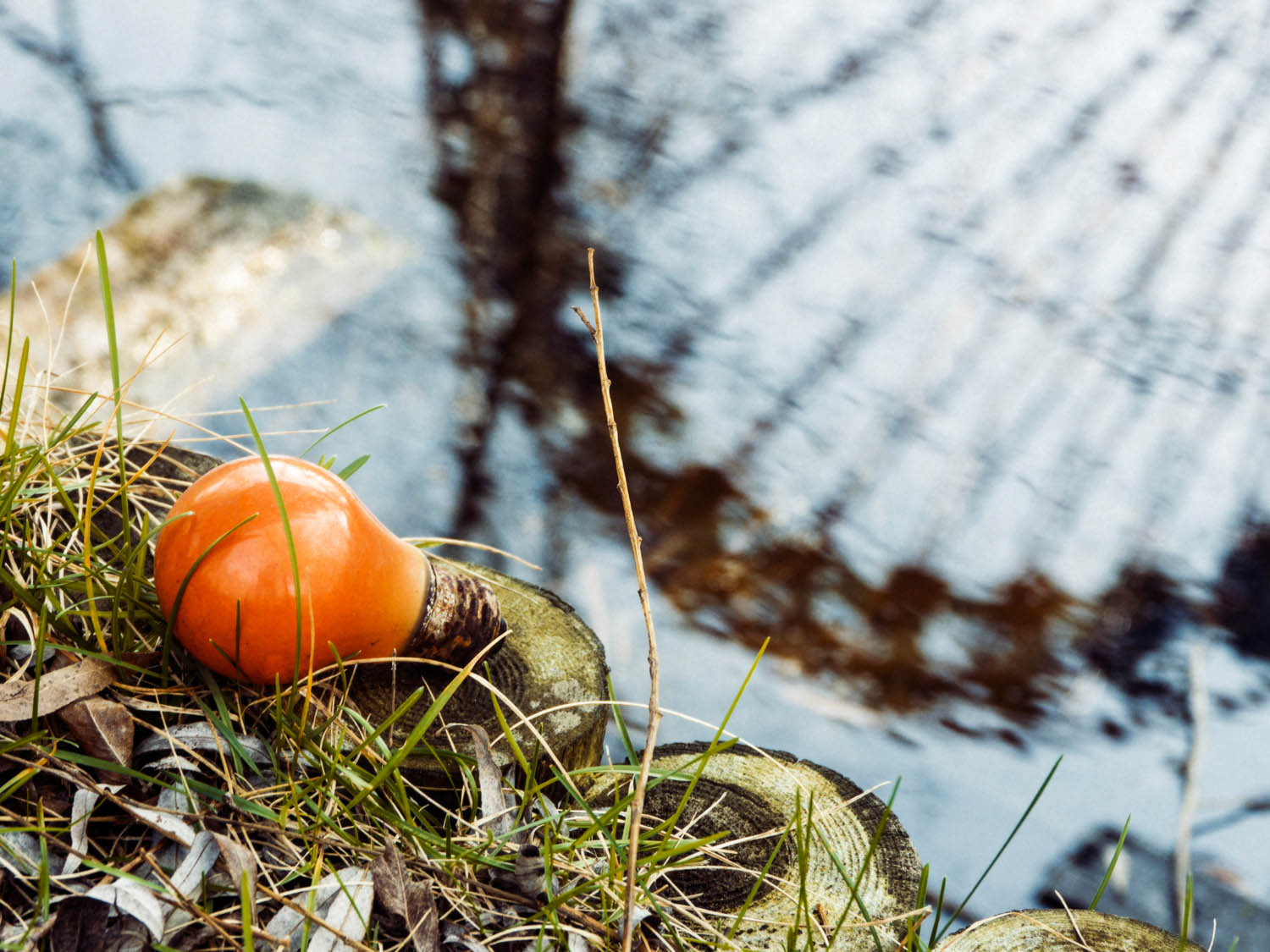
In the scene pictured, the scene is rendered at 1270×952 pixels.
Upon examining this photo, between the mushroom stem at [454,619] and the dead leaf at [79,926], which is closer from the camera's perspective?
the dead leaf at [79,926]

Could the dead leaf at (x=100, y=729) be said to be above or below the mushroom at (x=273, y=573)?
below

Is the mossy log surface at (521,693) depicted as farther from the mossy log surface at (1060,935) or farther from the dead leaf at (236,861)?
the mossy log surface at (1060,935)

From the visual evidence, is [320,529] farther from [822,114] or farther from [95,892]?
[822,114]

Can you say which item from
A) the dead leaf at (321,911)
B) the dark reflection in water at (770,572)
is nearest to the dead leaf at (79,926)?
the dead leaf at (321,911)

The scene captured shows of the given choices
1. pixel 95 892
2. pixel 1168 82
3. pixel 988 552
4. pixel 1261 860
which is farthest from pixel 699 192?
pixel 95 892

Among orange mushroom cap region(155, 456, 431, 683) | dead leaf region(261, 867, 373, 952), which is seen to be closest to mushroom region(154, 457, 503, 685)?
orange mushroom cap region(155, 456, 431, 683)

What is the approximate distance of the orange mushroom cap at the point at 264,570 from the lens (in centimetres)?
108

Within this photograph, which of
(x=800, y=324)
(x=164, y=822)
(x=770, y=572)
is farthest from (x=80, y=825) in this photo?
(x=800, y=324)

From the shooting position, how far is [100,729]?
1074 millimetres

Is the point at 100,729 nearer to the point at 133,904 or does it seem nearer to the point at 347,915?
the point at 133,904

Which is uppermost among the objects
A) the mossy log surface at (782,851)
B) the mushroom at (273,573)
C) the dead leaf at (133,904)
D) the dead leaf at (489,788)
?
the mushroom at (273,573)

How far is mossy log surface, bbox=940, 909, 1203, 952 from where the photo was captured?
44.9 inches

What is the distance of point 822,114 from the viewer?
3729mm

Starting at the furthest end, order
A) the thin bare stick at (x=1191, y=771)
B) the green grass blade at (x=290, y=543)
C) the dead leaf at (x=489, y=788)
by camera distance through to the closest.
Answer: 1. the thin bare stick at (x=1191, y=771)
2. the dead leaf at (x=489, y=788)
3. the green grass blade at (x=290, y=543)
